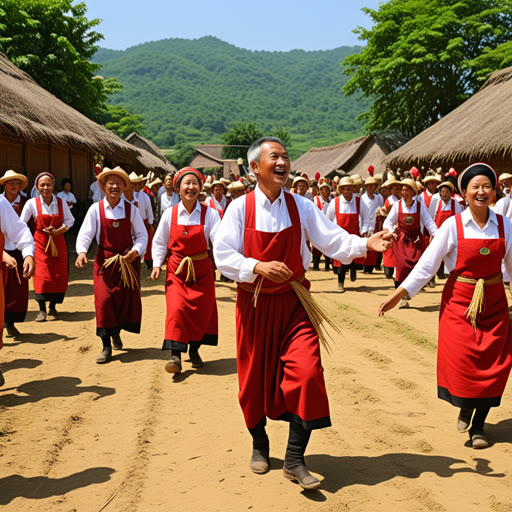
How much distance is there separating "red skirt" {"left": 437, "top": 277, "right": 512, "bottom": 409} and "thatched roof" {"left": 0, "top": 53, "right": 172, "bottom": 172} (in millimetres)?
10898

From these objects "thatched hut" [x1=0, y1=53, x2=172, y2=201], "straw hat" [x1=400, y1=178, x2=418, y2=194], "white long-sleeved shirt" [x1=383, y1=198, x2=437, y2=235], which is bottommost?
"white long-sleeved shirt" [x1=383, y1=198, x2=437, y2=235]

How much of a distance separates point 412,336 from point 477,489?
3.97 m

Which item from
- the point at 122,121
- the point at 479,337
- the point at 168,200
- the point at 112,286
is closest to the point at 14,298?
the point at 112,286

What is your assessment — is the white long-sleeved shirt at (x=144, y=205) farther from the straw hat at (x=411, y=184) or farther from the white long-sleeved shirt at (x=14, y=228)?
the white long-sleeved shirt at (x=14, y=228)

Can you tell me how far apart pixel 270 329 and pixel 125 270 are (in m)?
3.20

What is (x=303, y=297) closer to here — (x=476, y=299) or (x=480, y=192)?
(x=476, y=299)

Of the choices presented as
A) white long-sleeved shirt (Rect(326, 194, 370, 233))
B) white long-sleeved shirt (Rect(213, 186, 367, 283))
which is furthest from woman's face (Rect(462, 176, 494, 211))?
white long-sleeved shirt (Rect(326, 194, 370, 233))

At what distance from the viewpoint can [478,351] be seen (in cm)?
430

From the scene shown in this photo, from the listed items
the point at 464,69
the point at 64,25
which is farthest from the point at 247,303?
the point at 464,69

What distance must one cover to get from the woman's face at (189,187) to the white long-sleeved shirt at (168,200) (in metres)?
6.81

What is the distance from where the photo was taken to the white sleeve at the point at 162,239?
6.40 m

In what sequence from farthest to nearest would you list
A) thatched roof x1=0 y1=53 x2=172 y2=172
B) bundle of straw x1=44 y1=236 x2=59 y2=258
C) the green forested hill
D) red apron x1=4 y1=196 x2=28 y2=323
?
1. the green forested hill
2. thatched roof x1=0 y1=53 x2=172 y2=172
3. bundle of straw x1=44 y1=236 x2=59 y2=258
4. red apron x1=4 y1=196 x2=28 y2=323

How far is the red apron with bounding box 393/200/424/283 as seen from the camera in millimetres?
9391

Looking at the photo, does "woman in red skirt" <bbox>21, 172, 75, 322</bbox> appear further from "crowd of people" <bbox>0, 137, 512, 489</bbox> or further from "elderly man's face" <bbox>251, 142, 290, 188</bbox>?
"elderly man's face" <bbox>251, 142, 290, 188</bbox>
